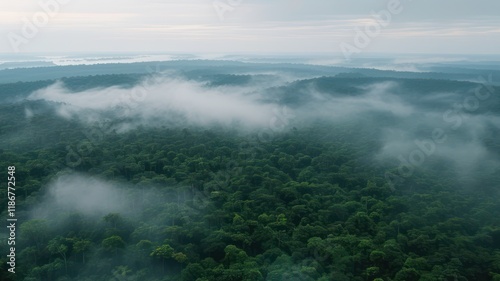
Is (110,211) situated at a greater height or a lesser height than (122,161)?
lesser

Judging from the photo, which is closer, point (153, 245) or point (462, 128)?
point (153, 245)

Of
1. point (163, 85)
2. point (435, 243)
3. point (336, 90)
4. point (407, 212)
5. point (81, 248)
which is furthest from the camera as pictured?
point (163, 85)

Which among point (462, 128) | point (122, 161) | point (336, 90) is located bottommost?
point (122, 161)

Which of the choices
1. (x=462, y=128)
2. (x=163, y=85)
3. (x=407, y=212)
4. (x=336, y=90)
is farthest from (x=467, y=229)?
(x=163, y=85)

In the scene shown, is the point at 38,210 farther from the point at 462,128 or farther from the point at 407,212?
the point at 462,128

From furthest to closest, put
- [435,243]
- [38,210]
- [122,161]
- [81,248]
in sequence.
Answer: [122,161], [38,210], [435,243], [81,248]

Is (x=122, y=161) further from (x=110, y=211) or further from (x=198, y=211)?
(x=198, y=211)

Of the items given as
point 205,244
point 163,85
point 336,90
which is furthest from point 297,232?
point 163,85
